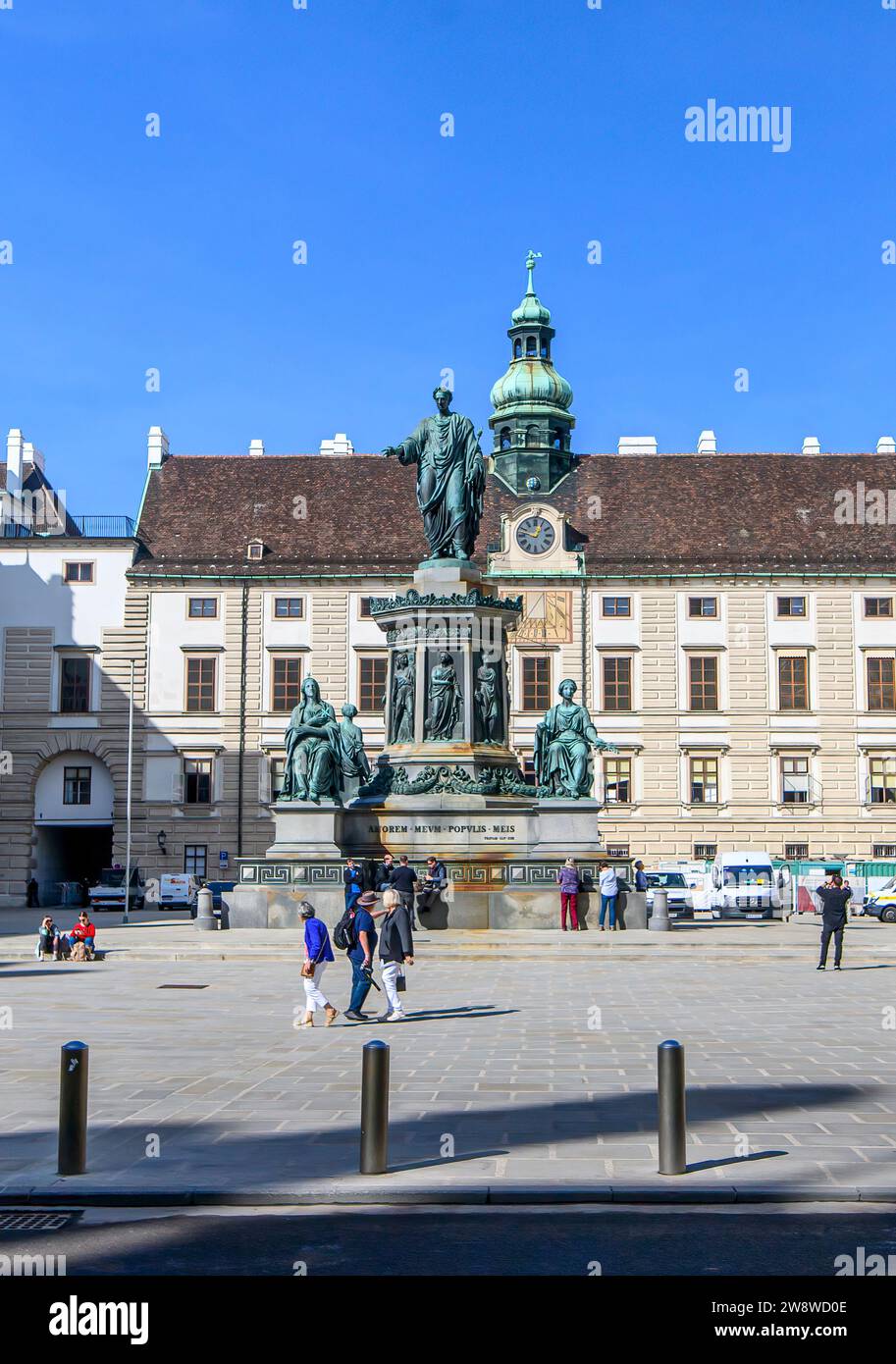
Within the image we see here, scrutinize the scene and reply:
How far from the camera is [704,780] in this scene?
63906 mm

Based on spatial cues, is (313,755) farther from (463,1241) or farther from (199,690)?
(199,690)

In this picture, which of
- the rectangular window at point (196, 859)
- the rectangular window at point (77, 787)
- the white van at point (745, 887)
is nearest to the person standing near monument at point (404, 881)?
the white van at point (745, 887)

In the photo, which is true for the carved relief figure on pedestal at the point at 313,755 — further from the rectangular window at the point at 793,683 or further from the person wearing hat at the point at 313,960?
the rectangular window at the point at 793,683

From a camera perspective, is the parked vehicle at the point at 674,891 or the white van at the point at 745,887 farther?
the white van at the point at 745,887

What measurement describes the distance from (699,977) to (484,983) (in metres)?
3.62

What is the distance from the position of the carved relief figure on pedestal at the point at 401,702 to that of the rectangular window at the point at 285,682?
105 feet

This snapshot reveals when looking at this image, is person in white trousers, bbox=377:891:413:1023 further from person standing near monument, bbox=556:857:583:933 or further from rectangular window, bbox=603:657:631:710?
rectangular window, bbox=603:657:631:710

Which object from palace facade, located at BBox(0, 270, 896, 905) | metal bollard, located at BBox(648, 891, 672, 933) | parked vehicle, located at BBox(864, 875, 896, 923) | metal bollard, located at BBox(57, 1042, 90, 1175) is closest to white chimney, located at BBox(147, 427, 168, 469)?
palace facade, located at BBox(0, 270, 896, 905)

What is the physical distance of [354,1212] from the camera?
865 centimetres

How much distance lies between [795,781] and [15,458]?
3897 centimetres

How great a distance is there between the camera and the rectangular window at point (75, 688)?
214 ft

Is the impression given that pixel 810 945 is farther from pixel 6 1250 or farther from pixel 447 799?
pixel 6 1250
